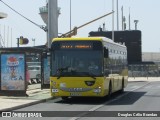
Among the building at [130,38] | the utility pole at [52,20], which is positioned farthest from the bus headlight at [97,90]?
the building at [130,38]

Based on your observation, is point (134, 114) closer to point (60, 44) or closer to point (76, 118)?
point (76, 118)

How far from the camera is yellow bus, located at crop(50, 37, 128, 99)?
2177 centimetres

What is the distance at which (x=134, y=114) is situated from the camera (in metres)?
16.8

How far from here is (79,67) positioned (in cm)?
2186

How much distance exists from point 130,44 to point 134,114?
55417 millimetres

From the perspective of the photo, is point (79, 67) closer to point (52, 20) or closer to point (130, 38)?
point (52, 20)

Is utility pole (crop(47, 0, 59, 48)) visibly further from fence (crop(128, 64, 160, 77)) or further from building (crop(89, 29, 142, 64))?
building (crop(89, 29, 142, 64))

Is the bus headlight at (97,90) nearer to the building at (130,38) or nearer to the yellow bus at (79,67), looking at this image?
the yellow bus at (79,67)

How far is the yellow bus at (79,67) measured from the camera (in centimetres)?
2177

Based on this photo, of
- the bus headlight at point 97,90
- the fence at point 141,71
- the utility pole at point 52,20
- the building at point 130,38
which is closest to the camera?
the bus headlight at point 97,90

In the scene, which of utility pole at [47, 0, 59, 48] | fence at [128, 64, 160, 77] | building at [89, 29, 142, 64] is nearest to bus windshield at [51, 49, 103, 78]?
utility pole at [47, 0, 59, 48]

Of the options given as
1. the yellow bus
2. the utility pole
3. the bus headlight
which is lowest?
the bus headlight

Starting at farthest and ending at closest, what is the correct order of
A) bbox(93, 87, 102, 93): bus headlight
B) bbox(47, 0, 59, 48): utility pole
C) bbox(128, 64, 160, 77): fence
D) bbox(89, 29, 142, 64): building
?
1. bbox(89, 29, 142, 64): building
2. bbox(128, 64, 160, 77): fence
3. bbox(47, 0, 59, 48): utility pole
4. bbox(93, 87, 102, 93): bus headlight

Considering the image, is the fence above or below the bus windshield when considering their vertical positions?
below
